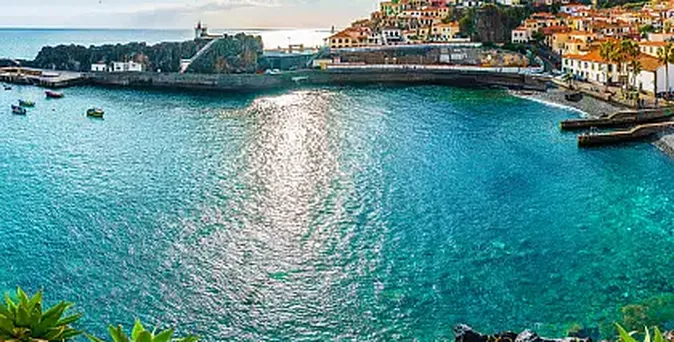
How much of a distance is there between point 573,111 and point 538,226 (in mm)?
37948

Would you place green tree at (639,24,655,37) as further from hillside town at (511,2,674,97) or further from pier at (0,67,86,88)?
pier at (0,67,86,88)

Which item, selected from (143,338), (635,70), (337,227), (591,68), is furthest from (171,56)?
(143,338)

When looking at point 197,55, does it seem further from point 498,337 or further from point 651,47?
point 498,337

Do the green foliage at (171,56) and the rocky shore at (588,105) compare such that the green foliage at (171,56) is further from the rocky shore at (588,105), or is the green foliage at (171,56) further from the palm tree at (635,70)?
the palm tree at (635,70)

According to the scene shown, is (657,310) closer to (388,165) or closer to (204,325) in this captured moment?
(204,325)

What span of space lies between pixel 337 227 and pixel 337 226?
0.19 m

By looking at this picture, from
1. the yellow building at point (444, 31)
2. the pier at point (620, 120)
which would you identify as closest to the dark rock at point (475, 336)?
the pier at point (620, 120)

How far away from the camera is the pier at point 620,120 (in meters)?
62.8

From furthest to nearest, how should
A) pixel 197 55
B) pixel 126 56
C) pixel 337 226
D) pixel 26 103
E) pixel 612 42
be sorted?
pixel 126 56
pixel 197 55
pixel 26 103
pixel 612 42
pixel 337 226

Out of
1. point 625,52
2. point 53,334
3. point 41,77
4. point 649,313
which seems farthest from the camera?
point 41,77

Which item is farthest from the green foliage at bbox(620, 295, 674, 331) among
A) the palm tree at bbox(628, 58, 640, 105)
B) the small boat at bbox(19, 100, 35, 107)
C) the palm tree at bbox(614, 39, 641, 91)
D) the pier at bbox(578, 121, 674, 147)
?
A: the small boat at bbox(19, 100, 35, 107)

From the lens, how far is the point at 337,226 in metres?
37.7

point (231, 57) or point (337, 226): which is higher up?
point (231, 57)

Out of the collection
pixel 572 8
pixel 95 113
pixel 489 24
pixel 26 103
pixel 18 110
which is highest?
pixel 572 8
